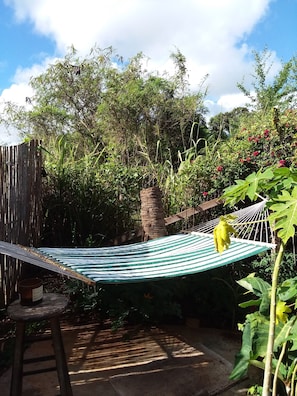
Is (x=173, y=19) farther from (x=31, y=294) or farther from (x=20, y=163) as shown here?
(x=31, y=294)

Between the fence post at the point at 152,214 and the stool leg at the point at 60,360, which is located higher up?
the fence post at the point at 152,214

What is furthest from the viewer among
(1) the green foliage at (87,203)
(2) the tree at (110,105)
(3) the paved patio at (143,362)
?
(2) the tree at (110,105)

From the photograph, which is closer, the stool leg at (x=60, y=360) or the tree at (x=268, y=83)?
the stool leg at (x=60, y=360)

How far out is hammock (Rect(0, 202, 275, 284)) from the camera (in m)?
1.70

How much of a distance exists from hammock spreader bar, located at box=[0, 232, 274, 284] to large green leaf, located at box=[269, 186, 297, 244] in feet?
2.75

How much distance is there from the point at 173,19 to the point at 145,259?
15.5 ft

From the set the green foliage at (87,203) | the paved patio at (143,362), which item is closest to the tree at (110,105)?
the green foliage at (87,203)

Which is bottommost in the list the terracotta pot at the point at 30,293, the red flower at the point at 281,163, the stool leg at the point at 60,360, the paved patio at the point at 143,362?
the paved patio at the point at 143,362

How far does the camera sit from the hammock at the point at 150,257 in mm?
1704

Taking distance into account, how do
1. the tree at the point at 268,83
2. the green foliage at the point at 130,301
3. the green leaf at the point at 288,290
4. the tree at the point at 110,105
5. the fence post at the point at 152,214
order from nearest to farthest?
the green leaf at the point at 288,290 → the green foliage at the point at 130,301 → the fence post at the point at 152,214 → the tree at the point at 110,105 → the tree at the point at 268,83

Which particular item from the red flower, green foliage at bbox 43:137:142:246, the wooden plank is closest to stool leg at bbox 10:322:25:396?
the wooden plank

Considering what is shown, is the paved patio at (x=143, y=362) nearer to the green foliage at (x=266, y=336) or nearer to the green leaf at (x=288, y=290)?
the green foliage at (x=266, y=336)

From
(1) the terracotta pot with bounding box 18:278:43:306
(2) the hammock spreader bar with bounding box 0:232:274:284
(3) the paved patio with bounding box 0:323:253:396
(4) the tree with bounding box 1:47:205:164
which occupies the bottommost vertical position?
(3) the paved patio with bounding box 0:323:253:396

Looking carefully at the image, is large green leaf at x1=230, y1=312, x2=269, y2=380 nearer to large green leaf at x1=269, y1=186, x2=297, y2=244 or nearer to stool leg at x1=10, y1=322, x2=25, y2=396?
large green leaf at x1=269, y1=186, x2=297, y2=244
